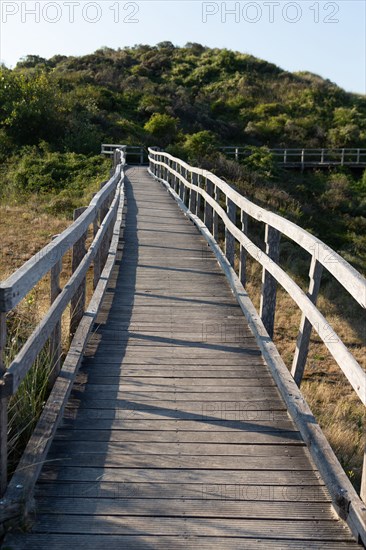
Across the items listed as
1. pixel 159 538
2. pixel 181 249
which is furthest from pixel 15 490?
pixel 181 249

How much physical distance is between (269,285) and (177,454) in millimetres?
2292

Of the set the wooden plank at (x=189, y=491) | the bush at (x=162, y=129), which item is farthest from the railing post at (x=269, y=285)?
the bush at (x=162, y=129)

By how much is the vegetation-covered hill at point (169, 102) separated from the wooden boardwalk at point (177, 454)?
26317 mm

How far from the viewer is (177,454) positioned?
372cm

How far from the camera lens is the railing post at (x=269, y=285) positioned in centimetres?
555

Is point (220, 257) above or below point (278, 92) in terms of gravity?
below

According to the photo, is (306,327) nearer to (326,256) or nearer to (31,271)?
(326,256)

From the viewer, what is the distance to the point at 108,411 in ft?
14.0

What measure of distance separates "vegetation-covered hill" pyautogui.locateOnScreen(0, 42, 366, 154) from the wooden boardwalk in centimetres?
2632

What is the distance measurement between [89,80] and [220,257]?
43.1m

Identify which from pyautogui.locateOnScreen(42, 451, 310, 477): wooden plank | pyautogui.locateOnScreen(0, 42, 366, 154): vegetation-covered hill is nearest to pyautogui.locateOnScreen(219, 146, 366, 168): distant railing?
pyautogui.locateOnScreen(0, 42, 366, 154): vegetation-covered hill

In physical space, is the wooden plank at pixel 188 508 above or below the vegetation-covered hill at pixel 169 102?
below

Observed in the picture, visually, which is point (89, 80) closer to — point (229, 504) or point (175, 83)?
point (175, 83)

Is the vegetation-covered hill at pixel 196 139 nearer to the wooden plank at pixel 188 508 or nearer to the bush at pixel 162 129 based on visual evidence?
the bush at pixel 162 129
